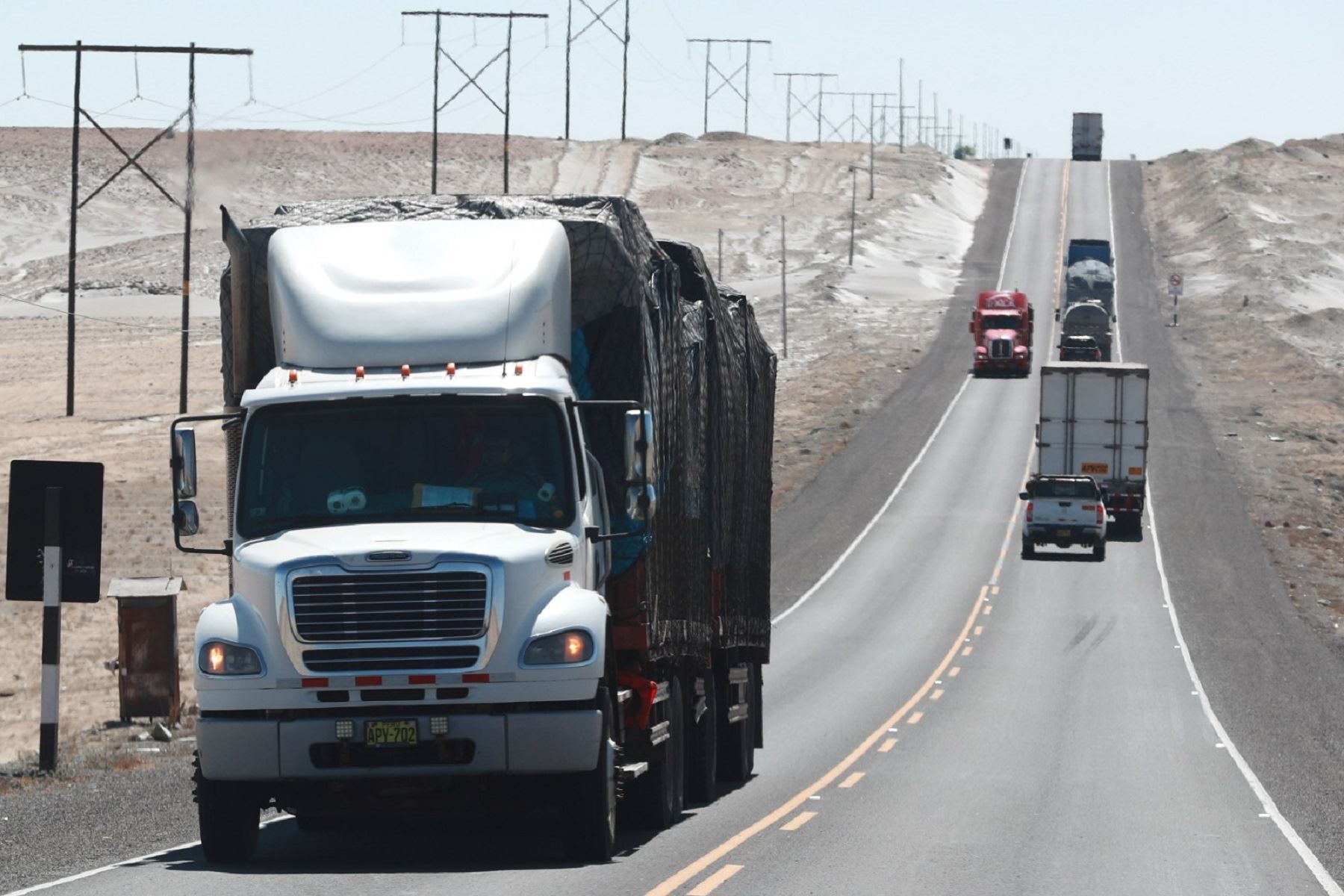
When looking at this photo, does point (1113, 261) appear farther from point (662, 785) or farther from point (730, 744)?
point (662, 785)

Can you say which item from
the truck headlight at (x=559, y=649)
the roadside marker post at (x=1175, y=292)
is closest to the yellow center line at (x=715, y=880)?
the truck headlight at (x=559, y=649)

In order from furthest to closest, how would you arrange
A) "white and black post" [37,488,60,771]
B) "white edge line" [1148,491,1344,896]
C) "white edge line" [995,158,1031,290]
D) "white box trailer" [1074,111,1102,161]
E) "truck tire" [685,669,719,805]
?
"white box trailer" [1074,111,1102,161] < "white edge line" [995,158,1031,290] < "white and black post" [37,488,60,771] < "truck tire" [685,669,719,805] < "white edge line" [1148,491,1344,896]

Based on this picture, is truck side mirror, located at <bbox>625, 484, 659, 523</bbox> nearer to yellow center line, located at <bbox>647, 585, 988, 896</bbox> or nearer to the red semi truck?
yellow center line, located at <bbox>647, 585, 988, 896</bbox>

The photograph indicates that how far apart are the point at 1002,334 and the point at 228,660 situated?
72817 millimetres

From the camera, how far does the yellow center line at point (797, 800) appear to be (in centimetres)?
1266

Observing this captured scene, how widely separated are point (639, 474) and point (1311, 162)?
500 feet

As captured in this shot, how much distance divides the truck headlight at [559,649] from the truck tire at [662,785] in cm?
266

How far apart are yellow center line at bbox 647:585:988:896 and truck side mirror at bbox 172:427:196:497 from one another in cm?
399

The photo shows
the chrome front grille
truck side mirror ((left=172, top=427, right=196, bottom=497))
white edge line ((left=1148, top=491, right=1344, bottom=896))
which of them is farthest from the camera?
white edge line ((left=1148, top=491, right=1344, bottom=896))

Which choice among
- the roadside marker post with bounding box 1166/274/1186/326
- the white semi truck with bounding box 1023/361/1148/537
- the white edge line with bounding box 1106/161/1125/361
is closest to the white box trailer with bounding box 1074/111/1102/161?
the white edge line with bounding box 1106/161/1125/361

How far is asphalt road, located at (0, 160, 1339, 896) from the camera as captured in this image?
527 inches

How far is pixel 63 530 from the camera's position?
60.7 feet

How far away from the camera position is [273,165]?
490 ft

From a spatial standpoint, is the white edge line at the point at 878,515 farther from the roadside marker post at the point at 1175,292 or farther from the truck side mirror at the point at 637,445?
the truck side mirror at the point at 637,445
